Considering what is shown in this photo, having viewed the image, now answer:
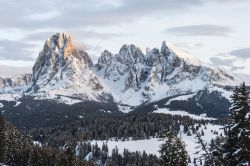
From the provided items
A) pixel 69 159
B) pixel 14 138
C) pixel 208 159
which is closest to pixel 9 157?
pixel 14 138

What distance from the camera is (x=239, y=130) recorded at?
123 ft

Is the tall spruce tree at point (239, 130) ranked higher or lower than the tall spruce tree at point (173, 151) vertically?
higher

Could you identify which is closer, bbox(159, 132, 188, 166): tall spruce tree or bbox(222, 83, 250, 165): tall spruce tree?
bbox(222, 83, 250, 165): tall spruce tree

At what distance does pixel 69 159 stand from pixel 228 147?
6457cm

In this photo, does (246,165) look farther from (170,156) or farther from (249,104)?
(170,156)

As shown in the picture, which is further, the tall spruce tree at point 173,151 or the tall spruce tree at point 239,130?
the tall spruce tree at point 173,151

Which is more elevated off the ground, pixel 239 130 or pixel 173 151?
pixel 239 130

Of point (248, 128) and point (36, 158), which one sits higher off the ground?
point (248, 128)

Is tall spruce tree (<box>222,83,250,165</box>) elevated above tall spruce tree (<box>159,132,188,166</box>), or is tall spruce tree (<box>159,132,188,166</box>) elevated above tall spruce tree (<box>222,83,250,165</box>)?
tall spruce tree (<box>222,83,250,165</box>)

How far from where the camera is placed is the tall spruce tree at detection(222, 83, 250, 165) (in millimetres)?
37188

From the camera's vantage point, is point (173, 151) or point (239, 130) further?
point (173, 151)

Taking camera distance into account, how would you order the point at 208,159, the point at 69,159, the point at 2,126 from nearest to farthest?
the point at 208,159 < the point at 69,159 < the point at 2,126

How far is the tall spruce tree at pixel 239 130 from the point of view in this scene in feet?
122

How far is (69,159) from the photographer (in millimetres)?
99875
